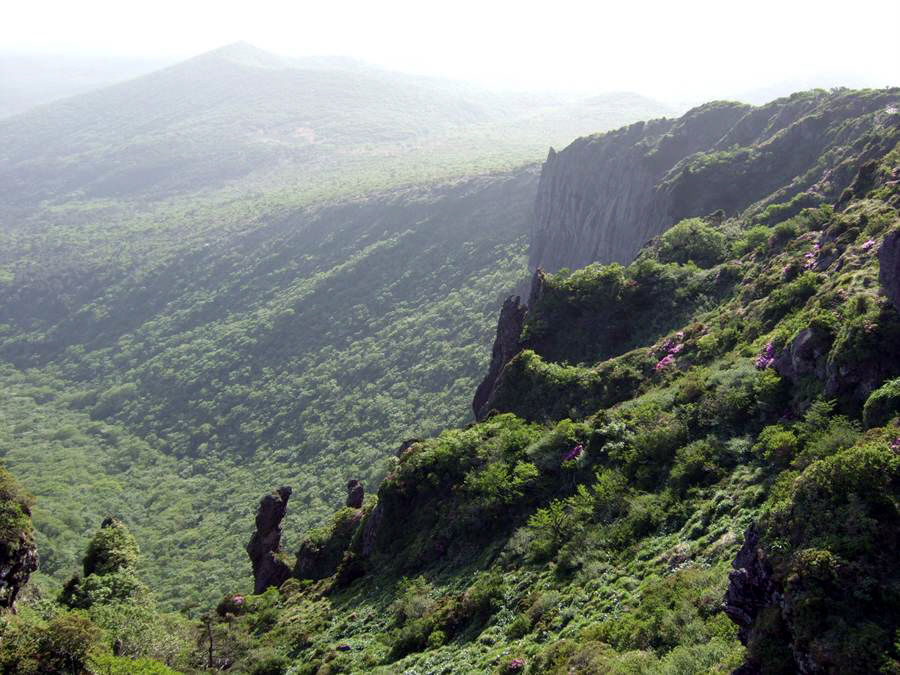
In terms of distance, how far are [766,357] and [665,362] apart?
7454mm

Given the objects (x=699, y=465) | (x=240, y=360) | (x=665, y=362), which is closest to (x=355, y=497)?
(x=665, y=362)

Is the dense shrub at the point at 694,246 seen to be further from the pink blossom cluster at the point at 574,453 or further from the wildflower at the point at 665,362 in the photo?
the pink blossom cluster at the point at 574,453

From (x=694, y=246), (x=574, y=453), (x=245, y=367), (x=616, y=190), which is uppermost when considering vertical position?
(x=616, y=190)

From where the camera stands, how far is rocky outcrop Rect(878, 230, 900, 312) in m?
20.8

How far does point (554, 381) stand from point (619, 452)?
9483 millimetres

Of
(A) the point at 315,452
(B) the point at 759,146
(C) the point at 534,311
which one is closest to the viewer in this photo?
(C) the point at 534,311

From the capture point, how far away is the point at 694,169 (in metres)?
67.9

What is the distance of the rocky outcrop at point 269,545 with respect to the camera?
134ft

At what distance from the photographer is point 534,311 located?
147 ft

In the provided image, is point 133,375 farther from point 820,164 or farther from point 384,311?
point 820,164

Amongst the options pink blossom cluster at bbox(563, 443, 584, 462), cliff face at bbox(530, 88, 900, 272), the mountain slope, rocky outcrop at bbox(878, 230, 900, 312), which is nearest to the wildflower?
the mountain slope

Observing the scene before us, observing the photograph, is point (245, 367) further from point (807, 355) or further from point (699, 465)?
point (807, 355)

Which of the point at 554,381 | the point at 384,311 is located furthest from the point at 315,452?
the point at 554,381

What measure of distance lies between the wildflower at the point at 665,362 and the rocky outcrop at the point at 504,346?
12464mm
